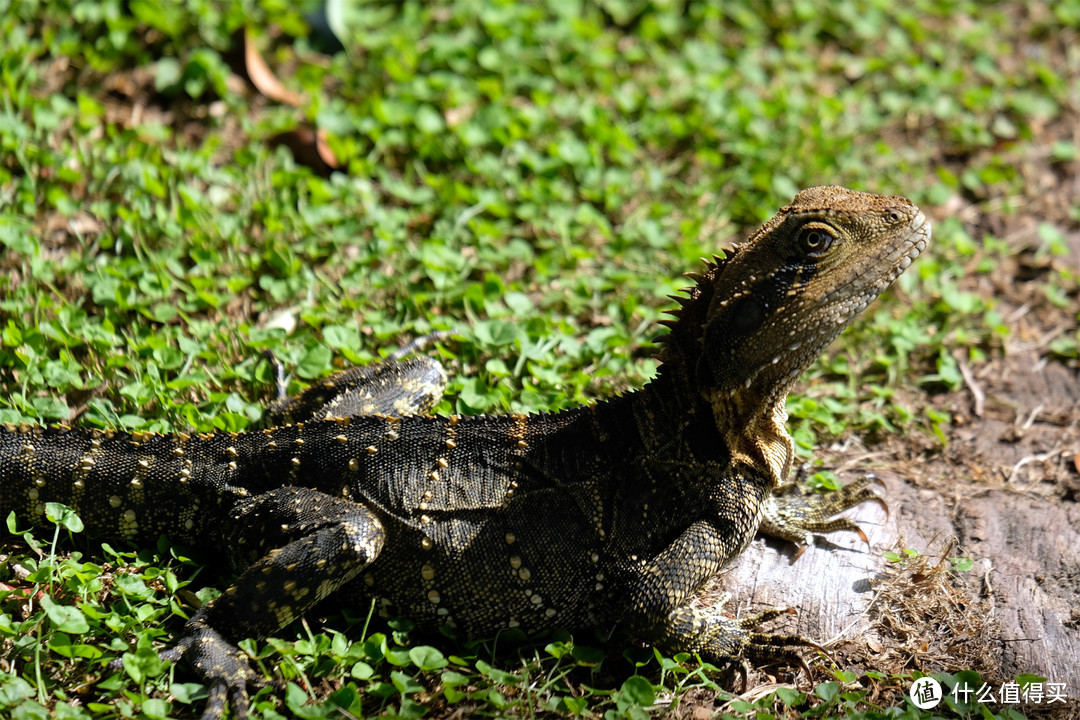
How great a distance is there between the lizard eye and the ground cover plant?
1536mm

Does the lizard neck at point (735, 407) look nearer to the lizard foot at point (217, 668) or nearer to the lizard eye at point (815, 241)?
the lizard eye at point (815, 241)

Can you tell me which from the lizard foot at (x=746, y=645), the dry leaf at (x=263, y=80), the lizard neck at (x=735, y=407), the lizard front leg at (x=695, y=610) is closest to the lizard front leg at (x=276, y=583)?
the lizard front leg at (x=695, y=610)

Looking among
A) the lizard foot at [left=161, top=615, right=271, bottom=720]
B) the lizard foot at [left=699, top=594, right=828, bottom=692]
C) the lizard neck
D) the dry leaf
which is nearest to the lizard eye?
the lizard neck

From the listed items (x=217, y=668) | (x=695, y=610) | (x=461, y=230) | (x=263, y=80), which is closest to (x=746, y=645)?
(x=695, y=610)

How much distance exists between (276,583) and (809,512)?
2674mm

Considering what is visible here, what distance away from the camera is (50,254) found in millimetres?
6246

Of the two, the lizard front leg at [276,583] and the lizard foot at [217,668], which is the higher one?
the lizard front leg at [276,583]

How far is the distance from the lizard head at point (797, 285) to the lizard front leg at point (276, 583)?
174 cm

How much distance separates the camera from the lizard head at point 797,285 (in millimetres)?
4180

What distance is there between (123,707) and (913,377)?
16.4 ft

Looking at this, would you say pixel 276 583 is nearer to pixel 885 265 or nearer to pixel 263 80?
pixel 885 265

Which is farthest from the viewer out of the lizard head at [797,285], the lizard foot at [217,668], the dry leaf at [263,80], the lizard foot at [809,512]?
the dry leaf at [263,80]

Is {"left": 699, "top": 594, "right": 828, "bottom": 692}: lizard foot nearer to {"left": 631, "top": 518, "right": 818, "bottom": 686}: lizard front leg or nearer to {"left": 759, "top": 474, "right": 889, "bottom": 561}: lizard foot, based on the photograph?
{"left": 631, "top": 518, "right": 818, "bottom": 686}: lizard front leg

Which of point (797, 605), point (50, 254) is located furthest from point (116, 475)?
point (797, 605)
